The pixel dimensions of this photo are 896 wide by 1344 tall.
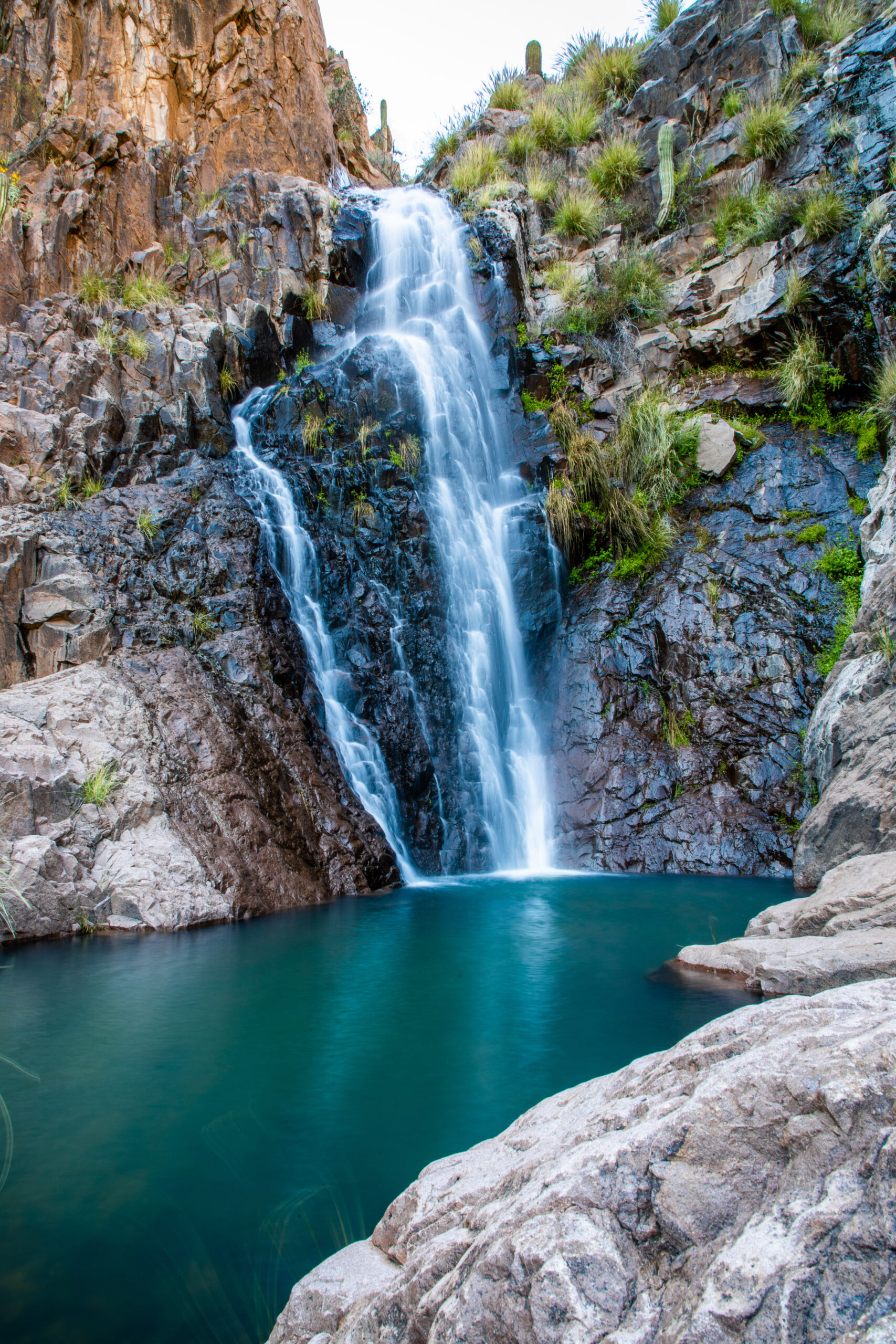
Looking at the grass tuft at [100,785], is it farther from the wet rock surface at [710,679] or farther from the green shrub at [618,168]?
the green shrub at [618,168]

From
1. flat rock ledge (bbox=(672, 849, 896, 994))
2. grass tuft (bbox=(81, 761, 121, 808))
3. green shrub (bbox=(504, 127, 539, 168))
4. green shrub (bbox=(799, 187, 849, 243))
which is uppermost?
green shrub (bbox=(504, 127, 539, 168))

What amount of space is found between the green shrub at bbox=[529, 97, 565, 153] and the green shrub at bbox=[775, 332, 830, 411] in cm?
891

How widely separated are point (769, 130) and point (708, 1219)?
1640 centimetres

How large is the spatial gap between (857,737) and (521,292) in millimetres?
10919

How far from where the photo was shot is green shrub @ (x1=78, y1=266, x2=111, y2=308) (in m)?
11.5

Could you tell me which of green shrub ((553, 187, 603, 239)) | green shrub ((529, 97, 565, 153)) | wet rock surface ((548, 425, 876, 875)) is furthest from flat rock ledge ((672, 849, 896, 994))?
green shrub ((529, 97, 565, 153))

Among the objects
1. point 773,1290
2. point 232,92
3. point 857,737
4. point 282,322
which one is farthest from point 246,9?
point 773,1290

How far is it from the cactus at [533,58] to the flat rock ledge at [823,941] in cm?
2248

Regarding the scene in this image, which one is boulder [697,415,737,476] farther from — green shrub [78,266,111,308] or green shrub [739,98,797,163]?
green shrub [78,266,111,308]

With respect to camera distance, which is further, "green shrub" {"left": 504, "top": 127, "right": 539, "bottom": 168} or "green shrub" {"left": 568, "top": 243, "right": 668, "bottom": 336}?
"green shrub" {"left": 504, "top": 127, "right": 539, "bottom": 168}

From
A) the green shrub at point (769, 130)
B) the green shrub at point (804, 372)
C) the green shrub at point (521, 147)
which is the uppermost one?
the green shrub at point (521, 147)

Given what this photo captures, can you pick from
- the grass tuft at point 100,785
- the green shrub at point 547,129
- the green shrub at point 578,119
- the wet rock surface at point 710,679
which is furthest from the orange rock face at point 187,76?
the grass tuft at point 100,785

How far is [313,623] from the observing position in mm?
9680

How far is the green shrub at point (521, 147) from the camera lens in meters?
16.3
